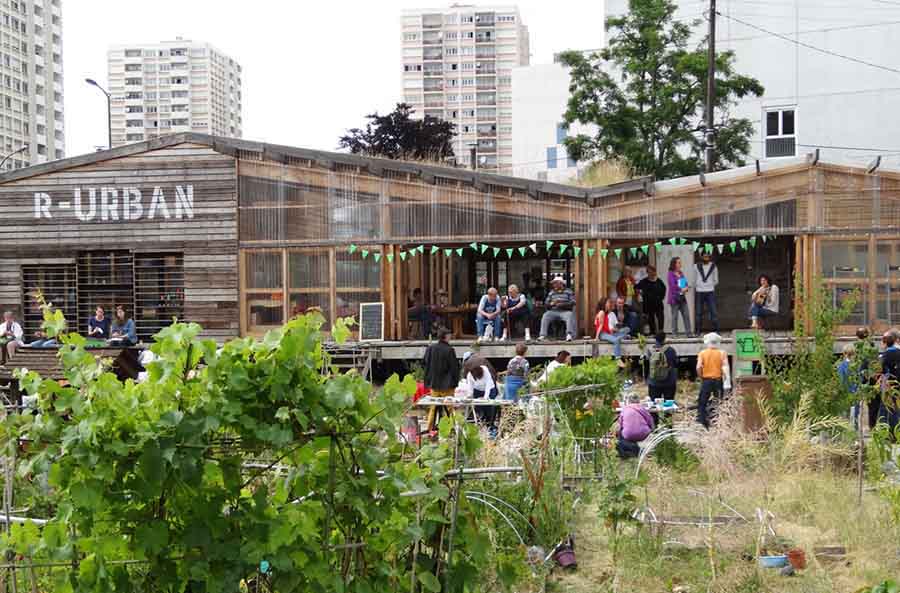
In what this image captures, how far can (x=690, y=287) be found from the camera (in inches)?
938

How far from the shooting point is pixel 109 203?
75.2 ft

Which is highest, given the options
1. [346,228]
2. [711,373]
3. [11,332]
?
[346,228]

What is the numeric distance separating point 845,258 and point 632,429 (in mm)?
10260

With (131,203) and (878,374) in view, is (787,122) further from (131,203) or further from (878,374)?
(878,374)

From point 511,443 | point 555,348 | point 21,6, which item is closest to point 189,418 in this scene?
point 511,443

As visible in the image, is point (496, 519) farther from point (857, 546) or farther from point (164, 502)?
point (164, 502)

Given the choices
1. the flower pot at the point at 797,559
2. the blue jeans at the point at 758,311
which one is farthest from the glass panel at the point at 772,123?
the flower pot at the point at 797,559

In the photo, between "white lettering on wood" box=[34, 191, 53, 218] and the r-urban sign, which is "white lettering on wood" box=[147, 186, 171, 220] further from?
"white lettering on wood" box=[34, 191, 53, 218]

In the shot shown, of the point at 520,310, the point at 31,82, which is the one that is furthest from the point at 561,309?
the point at 31,82

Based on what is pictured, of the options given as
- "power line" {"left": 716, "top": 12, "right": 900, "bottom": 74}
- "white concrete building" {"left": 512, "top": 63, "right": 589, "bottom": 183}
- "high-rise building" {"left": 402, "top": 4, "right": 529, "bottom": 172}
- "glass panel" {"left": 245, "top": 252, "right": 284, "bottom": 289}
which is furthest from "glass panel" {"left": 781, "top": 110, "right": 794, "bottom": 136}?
"high-rise building" {"left": 402, "top": 4, "right": 529, "bottom": 172}

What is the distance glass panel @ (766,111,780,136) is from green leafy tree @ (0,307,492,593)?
3634 cm

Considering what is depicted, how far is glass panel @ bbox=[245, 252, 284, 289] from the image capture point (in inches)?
870

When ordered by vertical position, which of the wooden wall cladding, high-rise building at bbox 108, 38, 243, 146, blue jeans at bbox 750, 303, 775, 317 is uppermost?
high-rise building at bbox 108, 38, 243, 146

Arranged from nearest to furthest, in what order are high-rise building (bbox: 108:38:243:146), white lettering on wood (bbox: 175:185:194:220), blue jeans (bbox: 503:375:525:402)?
blue jeans (bbox: 503:375:525:402)
white lettering on wood (bbox: 175:185:194:220)
high-rise building (bbox: 108:38:243:146)
